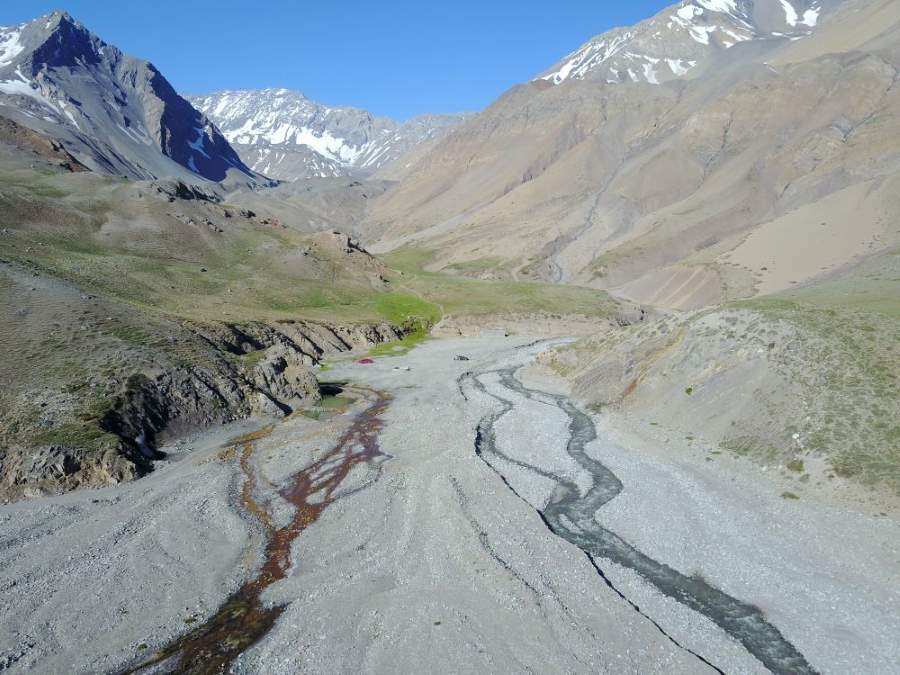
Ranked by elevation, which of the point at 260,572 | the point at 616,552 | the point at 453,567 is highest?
the point at 260,572

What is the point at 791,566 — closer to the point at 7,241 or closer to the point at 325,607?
the point at 325,607

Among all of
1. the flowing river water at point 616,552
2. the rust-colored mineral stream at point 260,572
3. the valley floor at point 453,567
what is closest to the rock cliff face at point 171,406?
the valley floor at point 453,567

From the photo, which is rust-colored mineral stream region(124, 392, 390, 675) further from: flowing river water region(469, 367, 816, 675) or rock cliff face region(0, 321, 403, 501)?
flowing river water region(469, 367, 816, 675)

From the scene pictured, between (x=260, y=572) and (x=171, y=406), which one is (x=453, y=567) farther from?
(x=171, y=406)

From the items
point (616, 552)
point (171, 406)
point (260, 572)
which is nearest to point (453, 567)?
point (616, 552)

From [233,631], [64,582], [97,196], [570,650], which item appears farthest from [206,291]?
[570,650]

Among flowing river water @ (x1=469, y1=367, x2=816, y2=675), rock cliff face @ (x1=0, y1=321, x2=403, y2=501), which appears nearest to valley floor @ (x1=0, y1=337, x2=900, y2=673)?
flowing river water @ (x1=469, y1=367, x2=816, y2=675)
